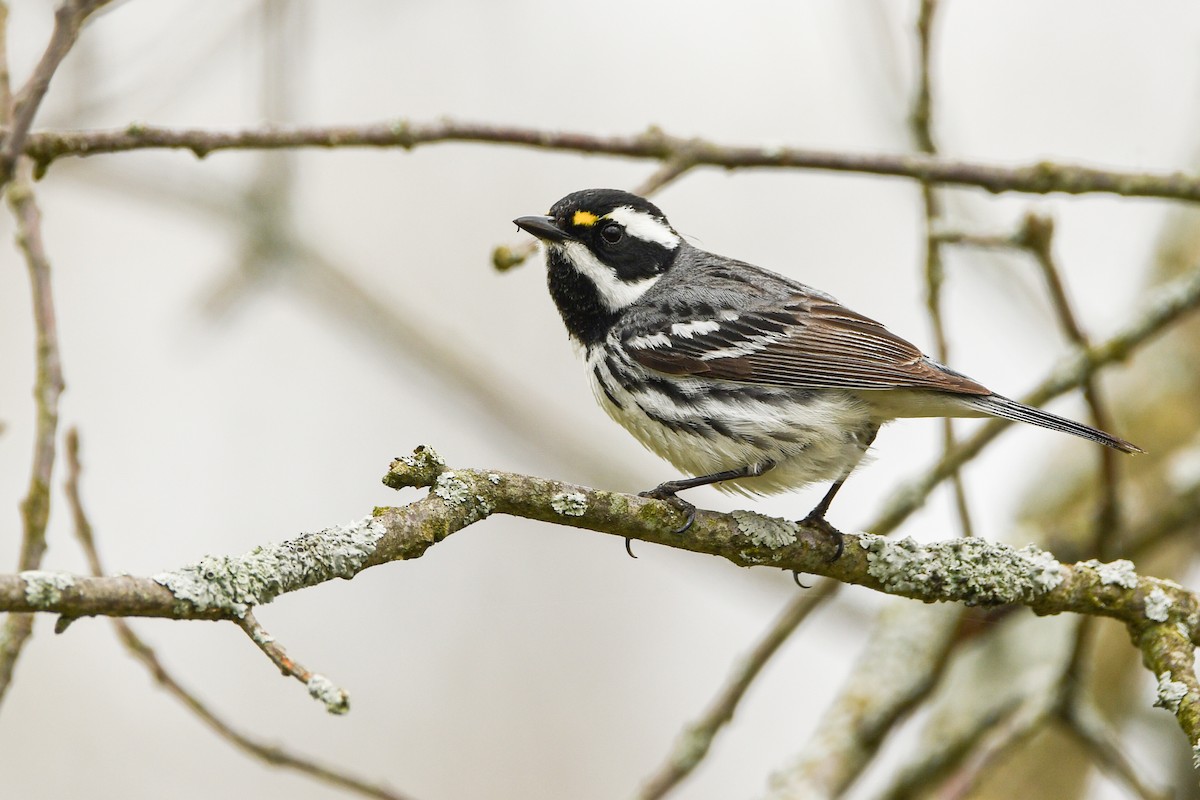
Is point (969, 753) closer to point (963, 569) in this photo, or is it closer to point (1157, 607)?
point (963, 569)

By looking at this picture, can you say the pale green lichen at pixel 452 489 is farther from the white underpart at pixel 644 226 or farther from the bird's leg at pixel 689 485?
the white underpart at pixel 644 226

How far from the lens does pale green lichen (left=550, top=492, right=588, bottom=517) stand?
312cm

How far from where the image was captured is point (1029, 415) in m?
4.54

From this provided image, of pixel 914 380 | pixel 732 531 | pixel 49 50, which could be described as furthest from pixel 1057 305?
pixel 49 50

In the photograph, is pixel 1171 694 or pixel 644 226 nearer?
pixel 1171 694

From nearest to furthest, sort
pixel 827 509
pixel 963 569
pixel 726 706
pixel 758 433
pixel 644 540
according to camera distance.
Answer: pixel 644 540 → pixel 963 569 → pixel 827 509 → pixel 758 433 → pixel 726 706

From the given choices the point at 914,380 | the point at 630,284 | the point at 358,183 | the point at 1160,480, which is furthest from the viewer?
the point at 358,183

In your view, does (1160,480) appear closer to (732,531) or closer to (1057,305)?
(1057,305)

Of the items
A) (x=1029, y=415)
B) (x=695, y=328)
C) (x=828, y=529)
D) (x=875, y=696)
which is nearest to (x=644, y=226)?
(x=695, y=328)

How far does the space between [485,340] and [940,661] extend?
22.4 ft

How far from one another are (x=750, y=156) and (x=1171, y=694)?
2.68 m

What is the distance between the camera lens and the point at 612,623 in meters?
11.7

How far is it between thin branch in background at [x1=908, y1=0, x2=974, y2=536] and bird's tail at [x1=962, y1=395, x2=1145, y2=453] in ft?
2.36

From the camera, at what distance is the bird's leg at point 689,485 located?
11.8 feet
